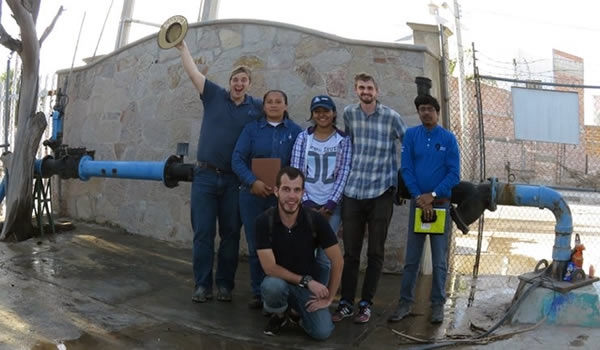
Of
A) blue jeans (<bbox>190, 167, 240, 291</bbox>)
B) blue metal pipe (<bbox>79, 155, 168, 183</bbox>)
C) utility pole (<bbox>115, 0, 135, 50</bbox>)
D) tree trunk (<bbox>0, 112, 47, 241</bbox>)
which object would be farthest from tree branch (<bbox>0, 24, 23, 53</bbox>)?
blue jeans (<bbox>190, 167, 240, 291</bbox>)

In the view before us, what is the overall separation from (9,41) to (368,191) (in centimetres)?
479

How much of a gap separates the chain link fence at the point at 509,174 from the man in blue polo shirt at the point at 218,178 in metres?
2.22

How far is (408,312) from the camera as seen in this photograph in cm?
414

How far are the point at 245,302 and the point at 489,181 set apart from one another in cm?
211

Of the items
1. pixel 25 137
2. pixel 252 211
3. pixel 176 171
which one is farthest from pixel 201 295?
pixel 25 137

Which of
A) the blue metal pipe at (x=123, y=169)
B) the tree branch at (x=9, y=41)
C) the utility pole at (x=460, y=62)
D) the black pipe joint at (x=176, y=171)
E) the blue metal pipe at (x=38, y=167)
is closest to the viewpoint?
the black pipe joint at (x=176, y=171)

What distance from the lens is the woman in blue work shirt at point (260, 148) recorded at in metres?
4.15

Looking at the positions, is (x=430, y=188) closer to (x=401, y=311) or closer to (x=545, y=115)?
(x=401, y=311)

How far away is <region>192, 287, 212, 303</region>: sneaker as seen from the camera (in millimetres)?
4301

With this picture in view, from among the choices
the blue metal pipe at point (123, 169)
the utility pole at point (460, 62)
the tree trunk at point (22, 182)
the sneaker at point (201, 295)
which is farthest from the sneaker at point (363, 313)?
the tree trunk at point (22, 182)

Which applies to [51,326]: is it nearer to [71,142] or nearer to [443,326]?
[443,326]

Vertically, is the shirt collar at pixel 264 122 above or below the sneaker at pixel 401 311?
above

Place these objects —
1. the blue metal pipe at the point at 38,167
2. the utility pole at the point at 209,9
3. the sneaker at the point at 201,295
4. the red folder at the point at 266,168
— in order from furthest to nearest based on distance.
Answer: the utility pole at the point at 209,9, the blue metal pipe at the point at 38,167, the sneaker at the point at 201,295, the red folder at the point at 266,168

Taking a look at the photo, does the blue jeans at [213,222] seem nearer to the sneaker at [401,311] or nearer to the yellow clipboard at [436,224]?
the sneaker at [401,311]
